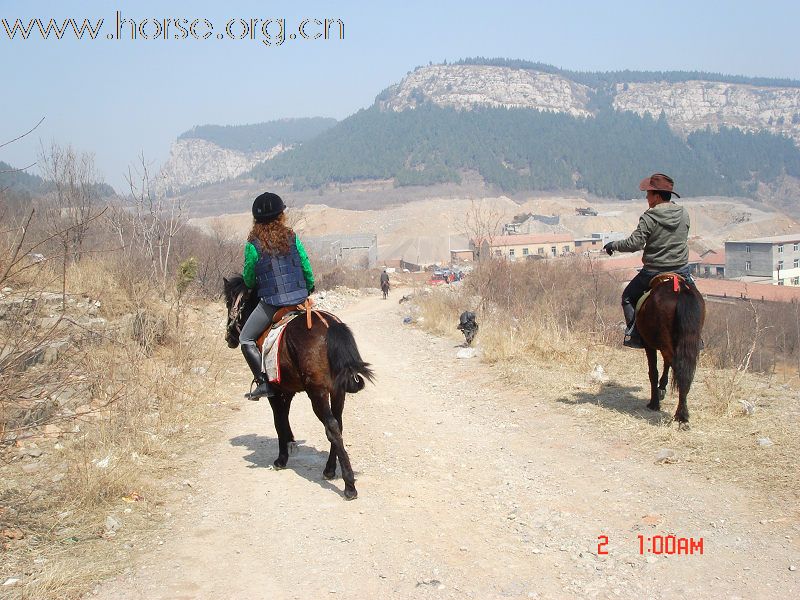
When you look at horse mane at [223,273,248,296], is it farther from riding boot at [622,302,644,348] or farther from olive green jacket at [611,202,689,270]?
riding boot at [622,302,644,348]

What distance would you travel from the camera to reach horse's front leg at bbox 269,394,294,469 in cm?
659

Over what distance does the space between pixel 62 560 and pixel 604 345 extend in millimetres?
9059

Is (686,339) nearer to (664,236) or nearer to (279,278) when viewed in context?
(664,236)

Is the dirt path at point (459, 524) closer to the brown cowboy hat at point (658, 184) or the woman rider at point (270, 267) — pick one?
the woman rider at point (270, 267)

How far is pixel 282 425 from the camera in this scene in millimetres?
6645

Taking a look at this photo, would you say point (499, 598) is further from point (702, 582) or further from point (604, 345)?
point (604, 345)

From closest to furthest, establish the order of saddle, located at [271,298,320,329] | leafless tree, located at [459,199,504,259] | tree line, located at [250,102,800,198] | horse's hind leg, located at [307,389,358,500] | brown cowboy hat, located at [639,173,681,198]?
1. horse's hind leg, located at [307,389,358,500]
2. saddle, located at [271,298,320,329]
3. brown cowboy hat, located at [639,173,681,198]
4. leafless tree, located at [459,199,504,259]
5. tree line, located at [250,102,800,198]

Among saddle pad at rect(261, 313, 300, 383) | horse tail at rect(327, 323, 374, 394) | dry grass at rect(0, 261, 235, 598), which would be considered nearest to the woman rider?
saddle pad at rect(261, 313, 300, 383)

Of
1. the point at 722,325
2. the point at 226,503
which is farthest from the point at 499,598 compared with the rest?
the point at 722,325

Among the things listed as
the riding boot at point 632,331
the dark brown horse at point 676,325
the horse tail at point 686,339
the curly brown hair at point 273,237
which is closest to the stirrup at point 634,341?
the riding boot at point 632,331

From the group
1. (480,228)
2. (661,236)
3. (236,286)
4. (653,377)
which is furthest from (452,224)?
(236,286)

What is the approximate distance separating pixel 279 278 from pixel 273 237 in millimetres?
364

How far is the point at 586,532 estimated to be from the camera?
4.95 metres

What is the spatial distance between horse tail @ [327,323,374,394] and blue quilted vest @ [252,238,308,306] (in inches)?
24.9
